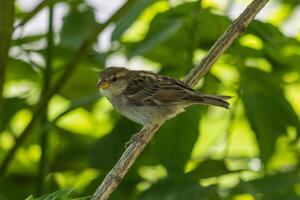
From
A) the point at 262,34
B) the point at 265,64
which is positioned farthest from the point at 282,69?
the point at 262,34

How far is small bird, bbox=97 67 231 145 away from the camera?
365cm

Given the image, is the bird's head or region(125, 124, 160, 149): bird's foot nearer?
region(125, 124, 160, 149): bird's foot

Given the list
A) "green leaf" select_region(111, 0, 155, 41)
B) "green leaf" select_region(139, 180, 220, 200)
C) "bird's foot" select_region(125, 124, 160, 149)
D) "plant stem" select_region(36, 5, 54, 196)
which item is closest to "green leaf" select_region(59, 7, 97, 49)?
"plant stem" select_region(36, 5, 54, 196)

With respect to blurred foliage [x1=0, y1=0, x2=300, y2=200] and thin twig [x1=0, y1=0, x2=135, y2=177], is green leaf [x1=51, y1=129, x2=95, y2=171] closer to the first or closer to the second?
blurred foliage [x1=0, y1=0, x2=300, y2=200]

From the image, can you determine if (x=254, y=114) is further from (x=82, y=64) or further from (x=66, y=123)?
(x=66, y=123)

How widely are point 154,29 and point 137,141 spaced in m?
0.50

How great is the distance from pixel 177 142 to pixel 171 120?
0.81ft

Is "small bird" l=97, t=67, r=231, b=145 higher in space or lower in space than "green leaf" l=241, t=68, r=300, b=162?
lower

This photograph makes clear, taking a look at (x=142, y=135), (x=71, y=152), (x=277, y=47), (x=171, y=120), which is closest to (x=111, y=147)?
(x=142, y=135)

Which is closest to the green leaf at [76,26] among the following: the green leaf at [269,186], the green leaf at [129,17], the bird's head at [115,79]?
the bird's head at [115,79]

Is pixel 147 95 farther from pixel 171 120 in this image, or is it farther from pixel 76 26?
pixel 171 120

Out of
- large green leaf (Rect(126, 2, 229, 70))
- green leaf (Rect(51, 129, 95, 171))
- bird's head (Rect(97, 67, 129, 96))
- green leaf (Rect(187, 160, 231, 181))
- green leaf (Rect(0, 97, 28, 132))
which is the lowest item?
green leaf (Rect(51, 129, 95, 171))

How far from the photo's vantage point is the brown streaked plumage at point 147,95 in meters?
3.66

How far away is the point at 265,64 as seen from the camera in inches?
160
